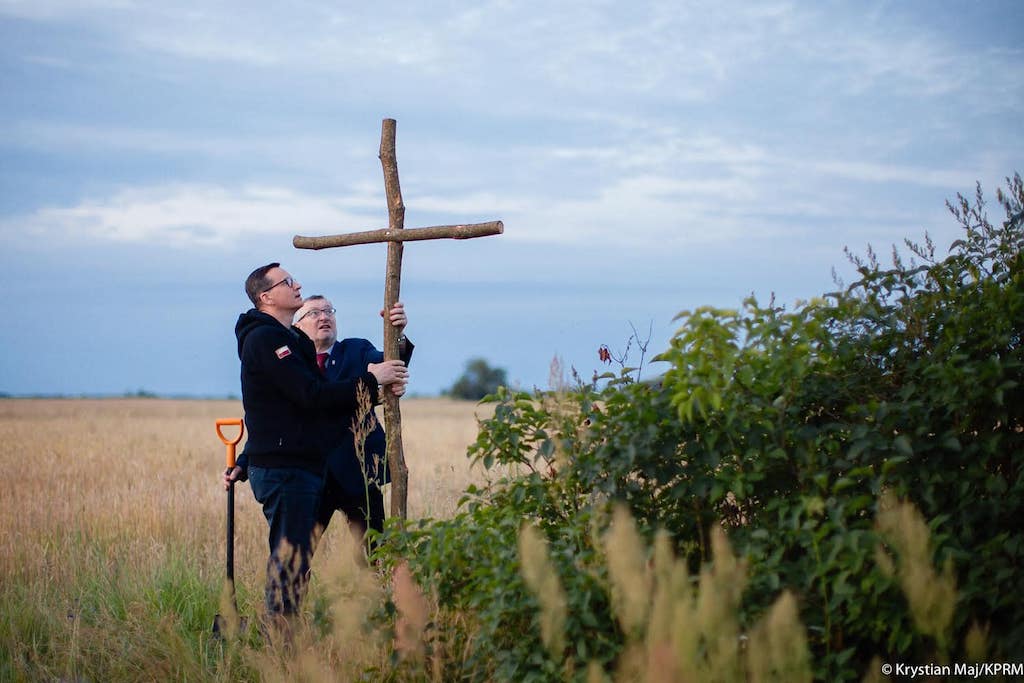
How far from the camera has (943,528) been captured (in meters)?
3.86

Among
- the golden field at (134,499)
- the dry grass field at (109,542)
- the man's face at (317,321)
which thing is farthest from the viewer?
the golden field at (134,499)

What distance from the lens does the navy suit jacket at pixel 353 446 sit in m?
6.20

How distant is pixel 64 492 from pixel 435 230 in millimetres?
7310

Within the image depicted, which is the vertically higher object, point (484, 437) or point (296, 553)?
point (484, 437)

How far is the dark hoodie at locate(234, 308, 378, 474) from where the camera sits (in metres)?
5.59

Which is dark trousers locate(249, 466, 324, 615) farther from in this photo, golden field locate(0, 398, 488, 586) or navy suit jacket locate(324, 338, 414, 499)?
golden field locate(0, 398, 488, 586)

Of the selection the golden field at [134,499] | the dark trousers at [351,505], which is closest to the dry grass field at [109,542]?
the golden field at [134,499]

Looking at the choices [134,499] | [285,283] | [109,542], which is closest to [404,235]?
[285,283]

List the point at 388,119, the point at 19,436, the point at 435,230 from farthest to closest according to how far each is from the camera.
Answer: the point at 19,436, the point at 388,119, the point at 435,230

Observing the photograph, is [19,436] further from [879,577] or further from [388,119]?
[879,577]

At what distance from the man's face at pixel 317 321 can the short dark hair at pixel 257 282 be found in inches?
30.6

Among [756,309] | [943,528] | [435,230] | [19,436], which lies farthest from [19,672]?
[19,436]

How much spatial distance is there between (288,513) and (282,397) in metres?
0.74

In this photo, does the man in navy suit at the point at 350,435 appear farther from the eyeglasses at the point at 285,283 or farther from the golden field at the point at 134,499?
the golden field at the point at 134,499
